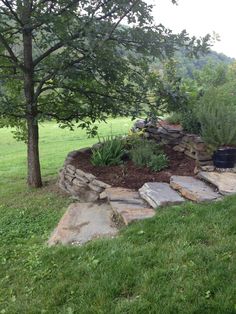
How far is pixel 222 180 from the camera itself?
444cm

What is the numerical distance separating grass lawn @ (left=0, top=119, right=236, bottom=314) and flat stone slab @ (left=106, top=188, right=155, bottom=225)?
15 centimetres

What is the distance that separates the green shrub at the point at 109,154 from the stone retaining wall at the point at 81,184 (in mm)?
357

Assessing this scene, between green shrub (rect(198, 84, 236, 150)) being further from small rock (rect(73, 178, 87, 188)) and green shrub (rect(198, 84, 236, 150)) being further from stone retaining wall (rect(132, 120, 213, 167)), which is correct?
small rock (rect(73, 178, 87, 188))

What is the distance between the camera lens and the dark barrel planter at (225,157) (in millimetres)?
4828

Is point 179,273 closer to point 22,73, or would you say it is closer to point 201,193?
point 201,193

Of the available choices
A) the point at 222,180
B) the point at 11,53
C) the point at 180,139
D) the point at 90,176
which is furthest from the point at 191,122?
the point at 11,53

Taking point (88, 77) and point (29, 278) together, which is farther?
point (88, 77)

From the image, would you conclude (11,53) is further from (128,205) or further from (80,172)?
(128,205)

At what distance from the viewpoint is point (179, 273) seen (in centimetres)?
277

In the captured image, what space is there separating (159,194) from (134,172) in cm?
98

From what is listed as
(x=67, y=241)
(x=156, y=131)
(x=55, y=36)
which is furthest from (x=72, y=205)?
(x=156, y=131)

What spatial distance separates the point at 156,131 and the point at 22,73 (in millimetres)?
2300

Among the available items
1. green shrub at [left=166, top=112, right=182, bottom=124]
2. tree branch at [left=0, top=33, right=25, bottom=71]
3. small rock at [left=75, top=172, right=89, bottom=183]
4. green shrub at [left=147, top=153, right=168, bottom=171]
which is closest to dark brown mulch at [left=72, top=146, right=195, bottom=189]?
green shrub at [left=147, top=153, right=168, bottom=171]

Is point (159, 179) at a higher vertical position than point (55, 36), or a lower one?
lower
